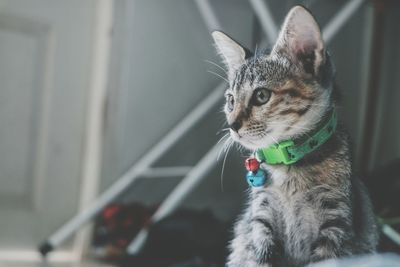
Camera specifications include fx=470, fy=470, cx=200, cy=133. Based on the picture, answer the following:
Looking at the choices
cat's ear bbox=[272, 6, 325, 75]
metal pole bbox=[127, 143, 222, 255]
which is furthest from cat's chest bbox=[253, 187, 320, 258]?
metal pole bbox=[127, 143, 222, 255]

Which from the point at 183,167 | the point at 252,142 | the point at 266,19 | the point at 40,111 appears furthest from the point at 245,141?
the point at 40,111

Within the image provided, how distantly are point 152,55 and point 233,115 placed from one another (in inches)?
19.9

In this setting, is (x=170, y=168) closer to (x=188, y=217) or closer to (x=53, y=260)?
(x=188, y=217)

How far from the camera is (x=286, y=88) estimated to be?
423 millimetres

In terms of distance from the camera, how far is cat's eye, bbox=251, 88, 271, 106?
1.42 feet

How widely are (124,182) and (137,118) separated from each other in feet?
0.46

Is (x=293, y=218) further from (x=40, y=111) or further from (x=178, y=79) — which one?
(x=40, y=111)

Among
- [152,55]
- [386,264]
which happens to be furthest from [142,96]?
[386,264]

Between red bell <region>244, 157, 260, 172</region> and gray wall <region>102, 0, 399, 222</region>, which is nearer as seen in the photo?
red bell <region>244, 157, 260, 172</region>

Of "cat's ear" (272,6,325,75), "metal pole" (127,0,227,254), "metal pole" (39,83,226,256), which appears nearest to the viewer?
"cat's ear" (272,6,325,75)

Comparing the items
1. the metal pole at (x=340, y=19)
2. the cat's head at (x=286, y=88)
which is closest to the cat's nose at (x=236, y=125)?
the cat's head at (x=286, y=88)

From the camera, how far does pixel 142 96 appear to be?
996 millimetres

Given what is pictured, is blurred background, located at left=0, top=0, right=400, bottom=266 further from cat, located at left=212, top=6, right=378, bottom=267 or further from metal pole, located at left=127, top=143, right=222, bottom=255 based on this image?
cat, located at left=212, top=6, right=378, bottom=267

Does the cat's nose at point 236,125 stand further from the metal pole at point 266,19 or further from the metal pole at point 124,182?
the metal pole at point 124,182
